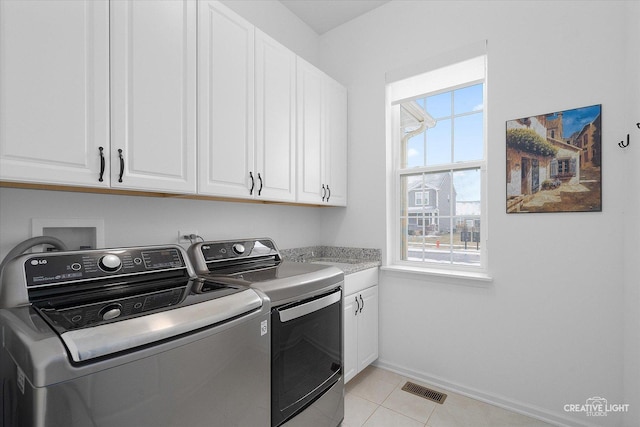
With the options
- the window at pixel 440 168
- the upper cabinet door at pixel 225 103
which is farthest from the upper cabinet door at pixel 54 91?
the window at pixel 440 168

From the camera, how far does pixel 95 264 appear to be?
4.01 ft

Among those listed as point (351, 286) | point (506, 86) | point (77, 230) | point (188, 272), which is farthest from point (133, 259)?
point (506, 86)

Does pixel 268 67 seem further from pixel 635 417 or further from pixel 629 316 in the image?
pixel 635 417

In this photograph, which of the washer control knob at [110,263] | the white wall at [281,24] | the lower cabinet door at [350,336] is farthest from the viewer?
the white wall at [281,24]

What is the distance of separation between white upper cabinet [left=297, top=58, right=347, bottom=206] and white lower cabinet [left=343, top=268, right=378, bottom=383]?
745mm

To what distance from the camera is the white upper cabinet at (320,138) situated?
2.33 meters

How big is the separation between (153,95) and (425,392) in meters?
2.58

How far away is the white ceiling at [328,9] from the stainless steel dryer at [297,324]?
7.11 feet

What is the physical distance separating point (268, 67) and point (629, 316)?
2.53 m

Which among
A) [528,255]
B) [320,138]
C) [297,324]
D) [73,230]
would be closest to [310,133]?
[320,138]

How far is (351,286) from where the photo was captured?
7.30 ft

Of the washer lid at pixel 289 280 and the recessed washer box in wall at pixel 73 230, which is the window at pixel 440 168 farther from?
the recessed washer box in wall at pixel 73 230

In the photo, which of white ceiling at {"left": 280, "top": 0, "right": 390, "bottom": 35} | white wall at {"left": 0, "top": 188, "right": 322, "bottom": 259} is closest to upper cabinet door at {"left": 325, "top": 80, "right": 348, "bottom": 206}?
white wall at {"left": 0, "top": 188, "right": 322, "bottom": 259}

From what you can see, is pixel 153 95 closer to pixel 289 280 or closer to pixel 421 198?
pixel 289 280
